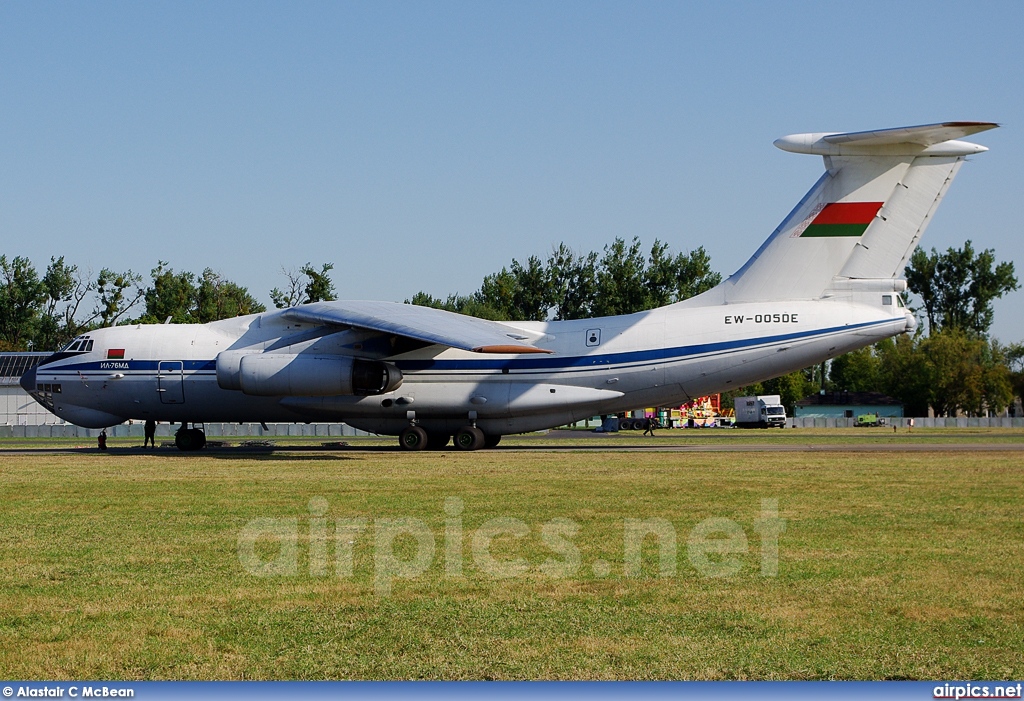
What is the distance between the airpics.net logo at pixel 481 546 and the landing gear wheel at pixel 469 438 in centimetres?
1469

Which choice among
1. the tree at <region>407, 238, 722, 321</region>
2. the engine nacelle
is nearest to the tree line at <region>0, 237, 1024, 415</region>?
the tree at <region>407, 238, 722, 321</region>

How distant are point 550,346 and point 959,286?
85.1 metres

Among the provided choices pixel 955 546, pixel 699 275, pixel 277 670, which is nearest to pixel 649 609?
pixel 277 670

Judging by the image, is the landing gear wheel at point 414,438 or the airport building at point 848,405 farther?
the airport building at point 848,405

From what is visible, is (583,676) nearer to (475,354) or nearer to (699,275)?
(475,354)

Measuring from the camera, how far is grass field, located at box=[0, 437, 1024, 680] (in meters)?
5.69

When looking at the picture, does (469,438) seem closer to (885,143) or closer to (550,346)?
(550,346)

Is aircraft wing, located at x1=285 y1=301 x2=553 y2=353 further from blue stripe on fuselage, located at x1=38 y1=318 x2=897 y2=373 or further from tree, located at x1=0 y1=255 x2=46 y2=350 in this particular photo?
tree, located at x1=0 y1=255 x2=46 y2=350

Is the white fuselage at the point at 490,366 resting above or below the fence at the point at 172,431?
above

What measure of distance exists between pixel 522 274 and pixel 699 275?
1294 centimetres

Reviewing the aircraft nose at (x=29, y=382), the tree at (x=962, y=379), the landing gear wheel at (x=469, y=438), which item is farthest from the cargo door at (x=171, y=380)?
the tree at (x=962, y=379)

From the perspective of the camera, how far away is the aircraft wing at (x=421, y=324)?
22000mm

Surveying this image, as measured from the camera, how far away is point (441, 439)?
28.0m

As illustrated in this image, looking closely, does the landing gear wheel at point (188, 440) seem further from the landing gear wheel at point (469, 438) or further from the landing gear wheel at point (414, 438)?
the landing gear wheel at point (469, 438)
